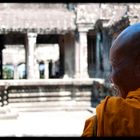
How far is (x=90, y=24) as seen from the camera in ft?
56.3

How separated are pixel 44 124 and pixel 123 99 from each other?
8.41 metres

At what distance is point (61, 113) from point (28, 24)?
22.0 feet

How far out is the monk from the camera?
1292mm

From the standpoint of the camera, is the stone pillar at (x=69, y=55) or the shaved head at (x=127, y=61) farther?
the stone pillar at (x=69, y=55)

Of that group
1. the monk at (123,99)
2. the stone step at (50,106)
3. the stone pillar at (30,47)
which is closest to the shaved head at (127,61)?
the monk at (123,99)

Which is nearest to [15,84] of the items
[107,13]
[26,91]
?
[26,91]

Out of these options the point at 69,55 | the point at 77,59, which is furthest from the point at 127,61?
the point at 69,55

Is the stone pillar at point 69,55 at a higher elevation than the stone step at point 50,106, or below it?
higher

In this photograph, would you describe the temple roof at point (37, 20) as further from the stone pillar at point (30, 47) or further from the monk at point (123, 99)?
the monk at point (123, 99)

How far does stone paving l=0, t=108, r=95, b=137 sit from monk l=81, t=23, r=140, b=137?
605 centimetres

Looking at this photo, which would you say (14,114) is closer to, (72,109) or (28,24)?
(72,109)

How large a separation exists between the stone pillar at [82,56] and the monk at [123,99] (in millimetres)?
15250

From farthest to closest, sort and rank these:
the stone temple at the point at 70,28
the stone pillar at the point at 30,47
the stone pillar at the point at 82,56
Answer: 1. the stone pillar at the point at 30,47
2. the stone pillar at the point at 82,56
3. the stone temple at the point at 70,28

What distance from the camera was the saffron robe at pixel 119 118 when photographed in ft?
4.20
